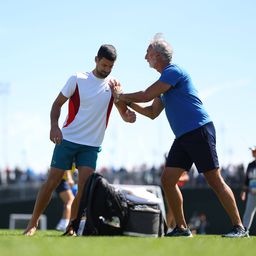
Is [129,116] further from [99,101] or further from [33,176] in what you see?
[33,176]

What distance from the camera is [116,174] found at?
110 feet

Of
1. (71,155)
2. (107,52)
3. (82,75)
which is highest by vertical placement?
(107,52)

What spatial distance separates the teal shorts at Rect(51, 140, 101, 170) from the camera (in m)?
8.24

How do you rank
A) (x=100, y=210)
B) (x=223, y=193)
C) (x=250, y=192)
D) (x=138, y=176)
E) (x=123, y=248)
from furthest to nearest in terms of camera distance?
(x=138, y=176)
(x=250, y=192)
(x=223, y=193)
(x=100, y=210)
(x=123, y=248)

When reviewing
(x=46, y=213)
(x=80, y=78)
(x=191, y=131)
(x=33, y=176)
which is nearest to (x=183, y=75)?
(x=191, y=131)

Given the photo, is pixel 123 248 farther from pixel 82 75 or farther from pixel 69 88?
pixel 82 75

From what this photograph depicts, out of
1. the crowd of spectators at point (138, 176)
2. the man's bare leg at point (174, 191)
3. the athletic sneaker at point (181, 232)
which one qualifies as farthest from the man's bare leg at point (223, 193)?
the crowd of spectators at point (138, 176)

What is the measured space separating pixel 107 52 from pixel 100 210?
169 centimetres

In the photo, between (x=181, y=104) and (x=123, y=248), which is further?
(x=181, y=104)

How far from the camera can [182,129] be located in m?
8.05

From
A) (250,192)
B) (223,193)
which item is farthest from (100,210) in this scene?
(250,192)

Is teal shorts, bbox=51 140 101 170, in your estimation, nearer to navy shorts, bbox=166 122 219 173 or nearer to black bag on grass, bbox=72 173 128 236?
black bag on grass, bbox=72 173 128 236

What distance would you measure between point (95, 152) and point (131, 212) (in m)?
0.95

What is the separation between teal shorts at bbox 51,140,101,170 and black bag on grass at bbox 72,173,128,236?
2.19 feet
